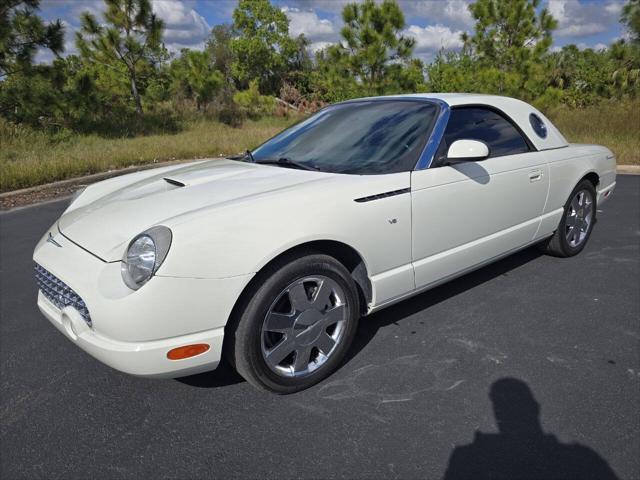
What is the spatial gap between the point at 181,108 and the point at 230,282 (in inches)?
741

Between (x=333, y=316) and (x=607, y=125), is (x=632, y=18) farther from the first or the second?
(x=333, y=316)

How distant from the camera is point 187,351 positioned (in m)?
1.94

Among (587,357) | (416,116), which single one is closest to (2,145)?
(416,116)

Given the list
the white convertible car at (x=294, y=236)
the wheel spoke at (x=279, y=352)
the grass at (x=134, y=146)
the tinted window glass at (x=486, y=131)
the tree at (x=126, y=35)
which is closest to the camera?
the white convertible car at (x=294, y=236)

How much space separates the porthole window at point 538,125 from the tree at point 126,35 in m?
15.8

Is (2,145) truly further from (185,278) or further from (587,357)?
(587,357)

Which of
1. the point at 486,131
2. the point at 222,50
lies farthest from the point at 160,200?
the point at 222,50

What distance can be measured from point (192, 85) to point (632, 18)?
56.0ft

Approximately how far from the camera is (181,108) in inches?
749

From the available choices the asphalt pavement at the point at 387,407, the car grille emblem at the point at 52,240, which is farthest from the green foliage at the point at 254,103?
the car grille emblem at the point at 52,240

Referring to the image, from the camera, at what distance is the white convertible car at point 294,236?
1.90 metres

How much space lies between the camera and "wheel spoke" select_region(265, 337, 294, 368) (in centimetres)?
217

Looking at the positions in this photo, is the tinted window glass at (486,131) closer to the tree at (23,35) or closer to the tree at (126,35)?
the tree at (23,35)

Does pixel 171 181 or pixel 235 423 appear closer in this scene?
pixel 235 423
